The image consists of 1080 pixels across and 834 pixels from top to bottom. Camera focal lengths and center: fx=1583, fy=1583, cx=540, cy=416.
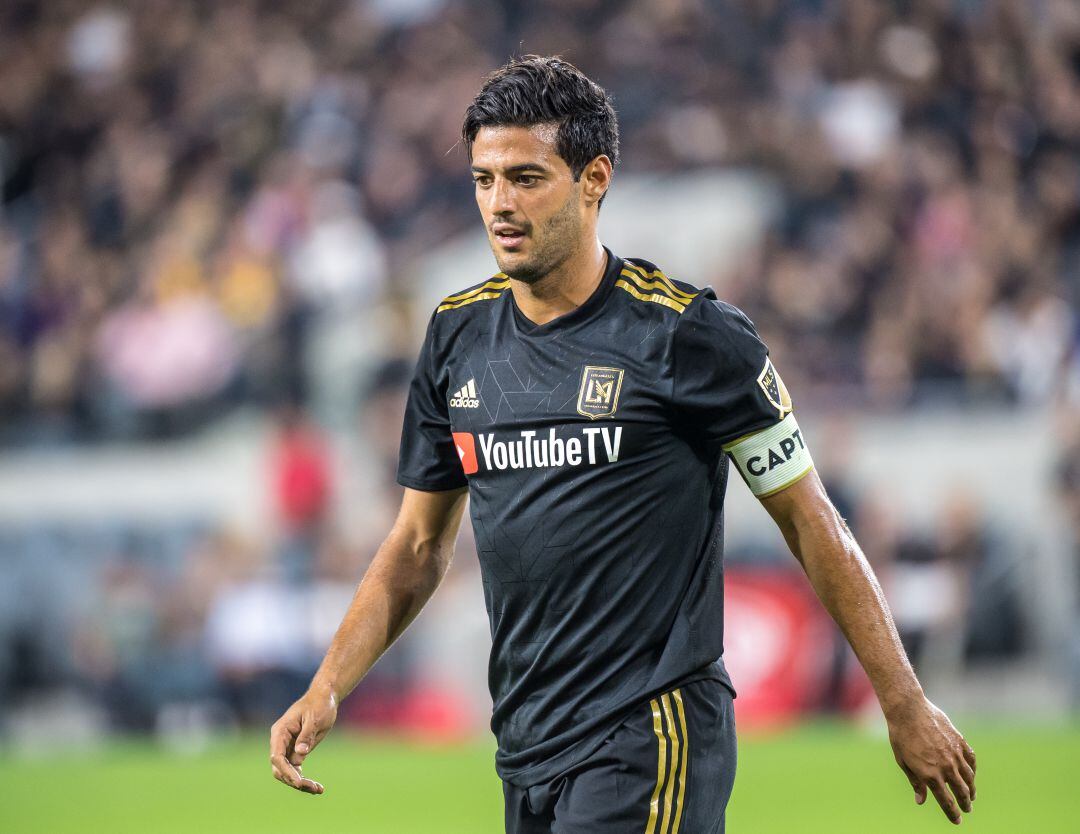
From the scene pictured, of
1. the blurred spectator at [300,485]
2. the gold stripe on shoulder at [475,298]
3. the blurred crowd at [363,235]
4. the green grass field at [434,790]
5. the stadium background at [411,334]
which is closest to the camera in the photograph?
the gold stripe on shoulder at [475,298]

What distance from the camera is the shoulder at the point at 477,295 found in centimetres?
361

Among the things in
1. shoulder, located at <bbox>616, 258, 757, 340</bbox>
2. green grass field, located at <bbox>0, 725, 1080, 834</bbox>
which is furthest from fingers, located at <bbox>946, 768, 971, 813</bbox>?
green grass field, located at <bbox>0, 725, 1080, 834</bbox>

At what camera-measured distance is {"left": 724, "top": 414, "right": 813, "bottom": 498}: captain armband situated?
3242 mm

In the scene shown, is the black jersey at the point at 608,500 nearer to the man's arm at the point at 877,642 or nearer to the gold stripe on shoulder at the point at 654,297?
the gold stripe on shoulder at the point at 654,297

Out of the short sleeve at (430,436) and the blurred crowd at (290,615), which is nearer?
the short sleeve at (430,436)

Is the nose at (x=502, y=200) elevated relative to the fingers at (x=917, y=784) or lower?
elevated

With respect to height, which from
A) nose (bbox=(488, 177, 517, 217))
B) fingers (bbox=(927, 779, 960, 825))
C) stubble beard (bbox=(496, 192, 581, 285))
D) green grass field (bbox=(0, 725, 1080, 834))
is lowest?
green grass field (bbox=(0, 725, 1080, 834))

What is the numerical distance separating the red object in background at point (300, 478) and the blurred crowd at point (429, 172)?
624 mm

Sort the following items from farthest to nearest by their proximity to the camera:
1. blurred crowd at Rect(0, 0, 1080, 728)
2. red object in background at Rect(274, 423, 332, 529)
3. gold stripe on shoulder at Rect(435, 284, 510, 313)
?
red object in background at Rect(274, 423, 332, 529) < blurred crowd at Rect(0, 0, 1080, 728) < gold stripe on shoulder at Rect(435, 284, 510, 313)

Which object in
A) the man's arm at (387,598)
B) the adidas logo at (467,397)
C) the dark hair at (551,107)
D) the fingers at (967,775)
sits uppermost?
the dark hair at (551,107)

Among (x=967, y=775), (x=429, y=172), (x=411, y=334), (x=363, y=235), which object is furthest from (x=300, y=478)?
(x=967, y=775)

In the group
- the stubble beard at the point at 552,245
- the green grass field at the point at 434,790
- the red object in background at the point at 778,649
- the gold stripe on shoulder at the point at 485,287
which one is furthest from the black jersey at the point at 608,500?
the red object in background at the point at 778,649

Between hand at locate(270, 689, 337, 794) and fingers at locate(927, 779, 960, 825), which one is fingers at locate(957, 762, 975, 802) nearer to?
fingers at locate(927, 779, 960, 825)

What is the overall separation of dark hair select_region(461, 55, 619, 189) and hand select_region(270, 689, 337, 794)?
1.23 meters
